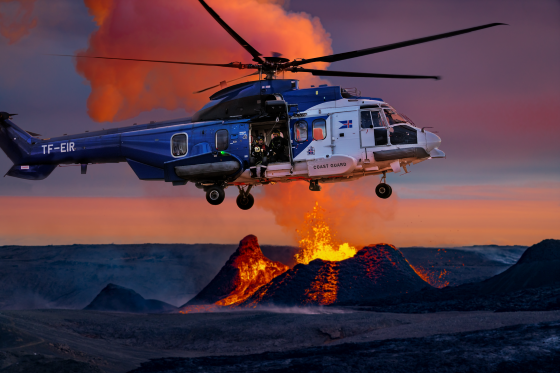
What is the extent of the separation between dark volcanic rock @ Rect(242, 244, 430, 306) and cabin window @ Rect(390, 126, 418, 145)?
21052mm

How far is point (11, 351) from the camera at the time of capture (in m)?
18.2

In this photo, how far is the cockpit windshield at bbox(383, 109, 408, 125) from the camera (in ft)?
68.8

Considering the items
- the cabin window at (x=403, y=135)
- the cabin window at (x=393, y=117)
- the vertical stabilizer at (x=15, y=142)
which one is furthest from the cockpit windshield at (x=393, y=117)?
the vertical stabilizer at (x=15, y=142)

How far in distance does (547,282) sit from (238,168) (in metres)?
24.5

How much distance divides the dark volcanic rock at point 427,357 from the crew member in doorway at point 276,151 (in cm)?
687

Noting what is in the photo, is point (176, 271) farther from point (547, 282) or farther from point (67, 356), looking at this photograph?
point (67, 356)

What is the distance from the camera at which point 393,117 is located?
2108cm

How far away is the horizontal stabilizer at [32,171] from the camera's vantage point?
2559cm

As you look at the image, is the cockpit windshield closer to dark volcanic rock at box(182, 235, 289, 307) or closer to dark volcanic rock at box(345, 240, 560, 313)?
dark volcanic rock at box(345, 240, 560, 313)

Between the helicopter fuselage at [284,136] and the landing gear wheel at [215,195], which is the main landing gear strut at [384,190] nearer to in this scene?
the helicopter fuselage at [284,136]

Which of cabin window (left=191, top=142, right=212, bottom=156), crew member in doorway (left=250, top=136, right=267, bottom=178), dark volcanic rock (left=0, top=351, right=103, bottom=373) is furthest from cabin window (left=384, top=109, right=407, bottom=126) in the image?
dark volcanic rock (left=0, top=351, right=103, bottom=373)

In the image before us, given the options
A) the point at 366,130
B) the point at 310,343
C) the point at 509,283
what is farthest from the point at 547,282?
the point at 366,130

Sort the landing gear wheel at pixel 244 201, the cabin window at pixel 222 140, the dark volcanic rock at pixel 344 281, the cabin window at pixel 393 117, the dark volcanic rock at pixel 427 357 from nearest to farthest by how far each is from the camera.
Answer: the dark volcanic rock at pixel 427 357 < the cabin window at pixel 393 117 < the cabin window at pixel 222 140 < the landing gear wheel at pixel 244 201 < the dark volcanic rock at pixel 344 281

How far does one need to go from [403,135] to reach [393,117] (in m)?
0.83
